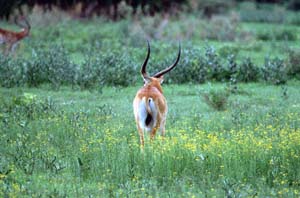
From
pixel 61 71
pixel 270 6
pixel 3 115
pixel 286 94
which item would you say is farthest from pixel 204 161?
pixel 270 6

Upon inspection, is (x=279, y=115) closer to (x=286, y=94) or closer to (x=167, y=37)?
(x=286, y=94)

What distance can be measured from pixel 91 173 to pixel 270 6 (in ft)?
101

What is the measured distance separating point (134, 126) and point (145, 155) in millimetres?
2661

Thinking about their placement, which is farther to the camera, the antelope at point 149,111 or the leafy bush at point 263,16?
the leafy bush at point 263,16

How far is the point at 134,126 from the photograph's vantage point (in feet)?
41.9

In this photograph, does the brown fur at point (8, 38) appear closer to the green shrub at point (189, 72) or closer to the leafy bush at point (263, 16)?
the green shrub at point (189, 72)

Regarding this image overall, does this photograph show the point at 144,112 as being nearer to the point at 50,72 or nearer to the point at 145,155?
the point at 145,155

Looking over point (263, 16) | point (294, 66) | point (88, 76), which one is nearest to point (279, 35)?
point (263, 16)

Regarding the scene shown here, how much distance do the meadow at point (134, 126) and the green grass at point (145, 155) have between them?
0.06 ft

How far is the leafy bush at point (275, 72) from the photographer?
17.9 metres

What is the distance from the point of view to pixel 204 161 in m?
9.95

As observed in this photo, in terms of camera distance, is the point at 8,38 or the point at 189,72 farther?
the point at 8,38

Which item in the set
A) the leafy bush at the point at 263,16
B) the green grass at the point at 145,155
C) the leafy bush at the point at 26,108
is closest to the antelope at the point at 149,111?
the green grass at the point at 145,155

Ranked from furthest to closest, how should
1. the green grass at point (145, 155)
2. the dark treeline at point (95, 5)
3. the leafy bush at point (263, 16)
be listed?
the leafy bush at point (263, 16) → the dark treeline at point (95, 5) → the green grass at point (145, 155)
